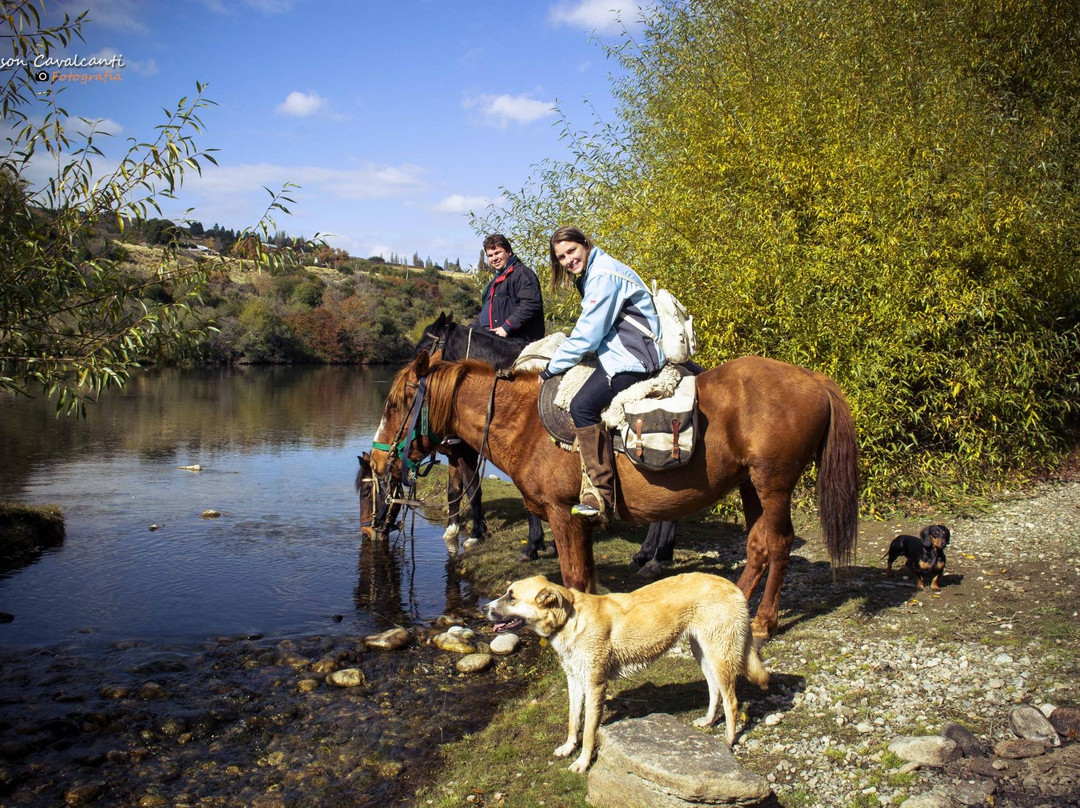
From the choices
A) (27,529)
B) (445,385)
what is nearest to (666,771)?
(445,385)

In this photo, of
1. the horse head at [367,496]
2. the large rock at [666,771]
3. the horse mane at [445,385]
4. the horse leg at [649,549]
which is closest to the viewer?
the large rock at [666,771]

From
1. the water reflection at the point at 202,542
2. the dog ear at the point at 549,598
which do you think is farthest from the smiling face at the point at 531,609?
the water reflection at the point at 202,542

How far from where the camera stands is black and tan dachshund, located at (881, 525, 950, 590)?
24.8 ft

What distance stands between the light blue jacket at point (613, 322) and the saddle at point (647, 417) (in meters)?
0.16

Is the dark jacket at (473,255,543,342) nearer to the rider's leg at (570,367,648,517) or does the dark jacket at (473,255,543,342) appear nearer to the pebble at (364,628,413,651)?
the rider's leg at (570,367,648,517)

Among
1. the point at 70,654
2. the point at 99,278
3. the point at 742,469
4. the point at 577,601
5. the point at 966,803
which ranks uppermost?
the point at 99,278

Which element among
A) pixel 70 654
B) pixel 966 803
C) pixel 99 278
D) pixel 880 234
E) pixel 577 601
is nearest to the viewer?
pixel 966 803

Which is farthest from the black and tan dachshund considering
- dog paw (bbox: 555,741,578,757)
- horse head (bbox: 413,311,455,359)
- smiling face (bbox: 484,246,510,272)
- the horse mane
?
smiling face (bbox: 484,246,510,272)

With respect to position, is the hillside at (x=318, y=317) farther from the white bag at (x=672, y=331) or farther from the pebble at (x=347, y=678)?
the white bag at (x=672, y=331)

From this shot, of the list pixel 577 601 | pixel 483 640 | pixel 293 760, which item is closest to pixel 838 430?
pixel 577 601

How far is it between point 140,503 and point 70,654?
7.80m

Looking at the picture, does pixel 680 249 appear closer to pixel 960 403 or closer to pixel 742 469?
pixel 960 403

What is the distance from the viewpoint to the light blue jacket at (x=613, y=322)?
607 centimetres

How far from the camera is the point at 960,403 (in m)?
11.6
